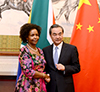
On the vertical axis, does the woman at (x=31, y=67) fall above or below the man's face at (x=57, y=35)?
below

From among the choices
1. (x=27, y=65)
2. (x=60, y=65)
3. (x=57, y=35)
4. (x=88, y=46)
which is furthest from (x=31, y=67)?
(x=88, y=46)

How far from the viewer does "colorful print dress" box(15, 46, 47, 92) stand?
169 centimetres

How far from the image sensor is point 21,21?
3396 millimetres

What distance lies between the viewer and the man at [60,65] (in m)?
1.82

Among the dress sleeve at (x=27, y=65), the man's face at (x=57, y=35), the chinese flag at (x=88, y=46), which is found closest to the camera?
the dress sleeve at (x=27, y=65)

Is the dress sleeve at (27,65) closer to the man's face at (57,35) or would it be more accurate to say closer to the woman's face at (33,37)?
the woman's face at (33,37)

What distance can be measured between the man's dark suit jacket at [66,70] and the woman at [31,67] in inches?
4.6

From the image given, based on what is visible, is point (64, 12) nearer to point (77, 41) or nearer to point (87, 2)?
point (87, 2)

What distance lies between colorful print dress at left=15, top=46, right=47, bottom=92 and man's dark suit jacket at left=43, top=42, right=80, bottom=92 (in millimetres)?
157

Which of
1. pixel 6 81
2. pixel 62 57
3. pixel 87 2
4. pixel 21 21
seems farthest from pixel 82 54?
pixel 6 81

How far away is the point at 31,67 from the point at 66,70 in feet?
1.49

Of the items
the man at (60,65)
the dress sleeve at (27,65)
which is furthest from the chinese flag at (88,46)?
the dress sleeve at (27,65)

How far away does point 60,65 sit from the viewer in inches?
69.6

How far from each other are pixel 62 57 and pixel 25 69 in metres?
0.53
